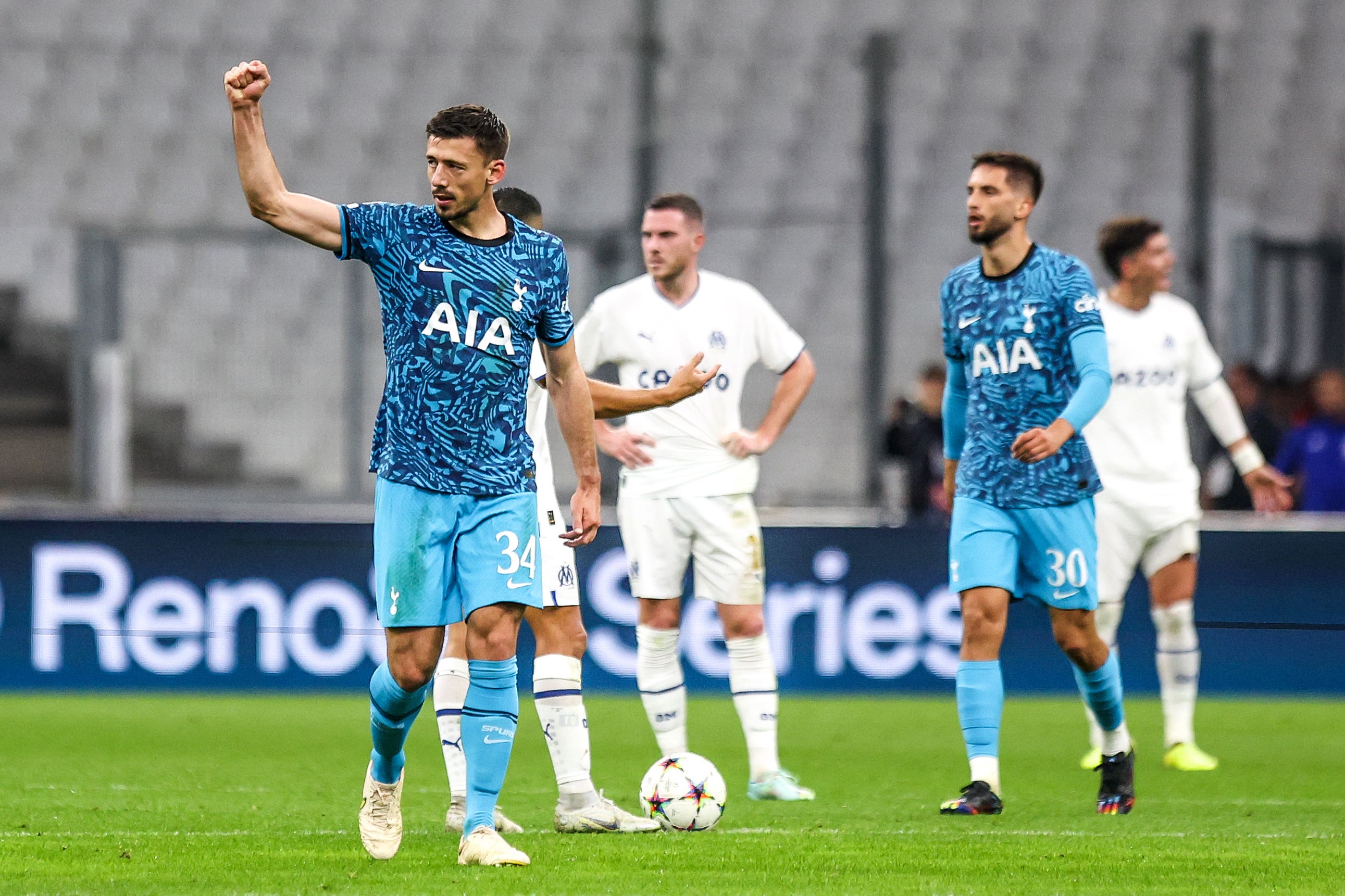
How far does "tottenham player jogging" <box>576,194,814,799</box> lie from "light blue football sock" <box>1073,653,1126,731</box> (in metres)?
1.14

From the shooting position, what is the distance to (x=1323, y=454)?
12.4m

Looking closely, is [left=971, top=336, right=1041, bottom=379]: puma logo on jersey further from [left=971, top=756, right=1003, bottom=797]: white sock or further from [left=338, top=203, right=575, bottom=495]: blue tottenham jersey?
[left=338, top=203, right=575, bottom=495]: blue tottenham jersey

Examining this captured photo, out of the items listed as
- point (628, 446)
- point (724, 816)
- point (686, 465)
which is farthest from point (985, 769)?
point (628, 446)

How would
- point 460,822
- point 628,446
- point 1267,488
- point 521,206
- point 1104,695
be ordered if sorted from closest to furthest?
point 460,822 < point 521,206 < point 1104,695 < point 628,446 < point 1267,488

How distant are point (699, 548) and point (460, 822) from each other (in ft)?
5.66

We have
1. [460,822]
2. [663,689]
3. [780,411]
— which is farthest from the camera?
[780,411]

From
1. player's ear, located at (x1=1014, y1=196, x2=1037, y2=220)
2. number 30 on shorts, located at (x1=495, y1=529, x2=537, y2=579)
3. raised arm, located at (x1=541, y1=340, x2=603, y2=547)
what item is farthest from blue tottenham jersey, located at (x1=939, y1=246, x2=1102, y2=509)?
number 30 on shorts, located at (x1=495, y1=529, x2=537, y2=579)

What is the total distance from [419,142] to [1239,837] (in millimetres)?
10836

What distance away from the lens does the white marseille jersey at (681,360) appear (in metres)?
7.49

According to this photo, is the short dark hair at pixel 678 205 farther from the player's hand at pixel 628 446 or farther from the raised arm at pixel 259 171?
the raised arm at pixel 259 171

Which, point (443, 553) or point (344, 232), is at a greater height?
point (344, 232)

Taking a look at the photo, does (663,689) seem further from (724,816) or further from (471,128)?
(471,128)

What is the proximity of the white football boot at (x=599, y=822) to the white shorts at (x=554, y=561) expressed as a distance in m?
0.61

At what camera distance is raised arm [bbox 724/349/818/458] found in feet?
24.5
